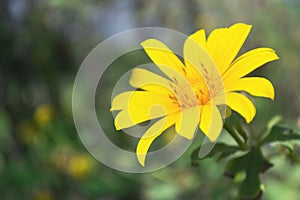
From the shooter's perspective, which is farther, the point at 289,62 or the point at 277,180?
the point at 289,62

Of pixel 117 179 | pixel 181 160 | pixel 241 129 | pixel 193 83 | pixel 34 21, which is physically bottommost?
pixel 117 179

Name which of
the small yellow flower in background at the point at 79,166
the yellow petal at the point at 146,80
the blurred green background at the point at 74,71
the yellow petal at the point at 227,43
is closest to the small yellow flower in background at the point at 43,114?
the blurred green background at the point at 74,71

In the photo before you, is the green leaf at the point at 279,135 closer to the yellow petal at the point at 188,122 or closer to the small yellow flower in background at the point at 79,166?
the yellow petal at the point at 188,122

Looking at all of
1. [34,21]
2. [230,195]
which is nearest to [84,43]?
[34,21]

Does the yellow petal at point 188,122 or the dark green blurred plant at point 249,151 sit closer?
the yellow petal at point 188,122

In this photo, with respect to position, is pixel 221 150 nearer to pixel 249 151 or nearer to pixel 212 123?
pixel 249 151

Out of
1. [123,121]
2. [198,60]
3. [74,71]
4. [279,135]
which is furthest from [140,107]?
[74,71]

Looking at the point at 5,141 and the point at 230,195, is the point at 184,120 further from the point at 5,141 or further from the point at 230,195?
the point at 5,141
